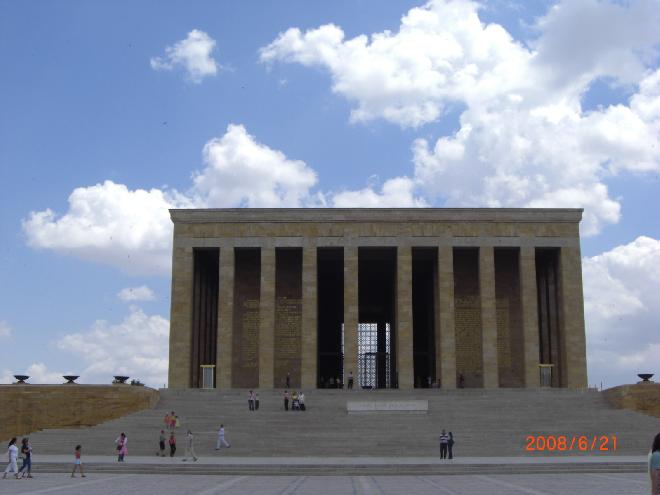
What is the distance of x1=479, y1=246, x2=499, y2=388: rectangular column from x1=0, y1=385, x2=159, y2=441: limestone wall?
1736 centimetres

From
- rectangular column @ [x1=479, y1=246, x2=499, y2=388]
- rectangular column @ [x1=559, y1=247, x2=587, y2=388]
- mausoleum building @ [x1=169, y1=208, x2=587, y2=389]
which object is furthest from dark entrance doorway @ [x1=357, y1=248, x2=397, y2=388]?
rectangular column @ [x1=559, y1=247, x2=587, y2=388]

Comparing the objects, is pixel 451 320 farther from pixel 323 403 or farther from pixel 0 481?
pixel 0 481

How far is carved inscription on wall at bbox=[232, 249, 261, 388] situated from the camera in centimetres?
4281

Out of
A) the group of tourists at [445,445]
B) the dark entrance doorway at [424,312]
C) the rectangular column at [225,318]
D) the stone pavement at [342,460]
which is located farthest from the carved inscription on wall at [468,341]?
the group of tourists at [445,445]

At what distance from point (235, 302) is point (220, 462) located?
66.9 ft

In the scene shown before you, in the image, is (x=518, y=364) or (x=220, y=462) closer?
(x=220, y=462)

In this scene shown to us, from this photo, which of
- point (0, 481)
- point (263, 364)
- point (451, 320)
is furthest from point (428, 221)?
point (0, 481)

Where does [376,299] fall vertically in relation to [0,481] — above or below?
above

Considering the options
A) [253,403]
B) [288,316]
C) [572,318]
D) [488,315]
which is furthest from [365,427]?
[572,318]

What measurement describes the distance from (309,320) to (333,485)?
72.8ft

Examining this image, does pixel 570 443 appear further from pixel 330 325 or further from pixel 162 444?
pixel 330 325

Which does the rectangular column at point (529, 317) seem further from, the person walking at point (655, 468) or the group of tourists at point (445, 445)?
the person walking at point (655, 468)

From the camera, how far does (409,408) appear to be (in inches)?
1204

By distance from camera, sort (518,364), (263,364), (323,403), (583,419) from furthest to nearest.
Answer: (518,364)
(263,364)
(323,403)
(583,419)
